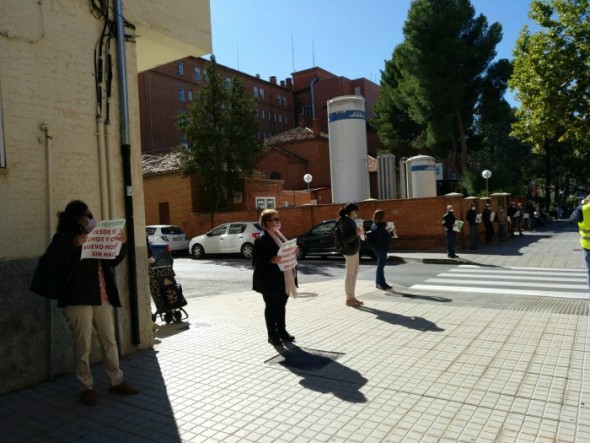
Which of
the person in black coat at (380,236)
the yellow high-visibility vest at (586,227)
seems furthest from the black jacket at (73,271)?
the yellow high-visibility vest at (586,227)

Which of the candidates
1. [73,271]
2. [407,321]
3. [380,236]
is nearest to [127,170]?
[73,271]

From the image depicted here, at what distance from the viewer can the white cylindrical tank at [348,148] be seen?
79.3 ft

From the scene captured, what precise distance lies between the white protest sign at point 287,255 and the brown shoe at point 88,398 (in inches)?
98.6

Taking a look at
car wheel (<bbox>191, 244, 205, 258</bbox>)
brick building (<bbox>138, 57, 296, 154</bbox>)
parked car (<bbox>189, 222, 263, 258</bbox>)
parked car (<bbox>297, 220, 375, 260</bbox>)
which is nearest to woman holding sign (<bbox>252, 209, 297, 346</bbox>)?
parked car (<bbox>297, 220, 375, 260</bbox>)

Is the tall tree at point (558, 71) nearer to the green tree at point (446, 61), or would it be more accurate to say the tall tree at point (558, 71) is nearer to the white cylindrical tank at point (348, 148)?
the white cylindrical tank at point (348, 148)

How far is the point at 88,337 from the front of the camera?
14.8 feet

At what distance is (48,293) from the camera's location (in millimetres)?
4371

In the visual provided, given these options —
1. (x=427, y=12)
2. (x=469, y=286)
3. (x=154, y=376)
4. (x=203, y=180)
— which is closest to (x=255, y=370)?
(x=154, y=376)

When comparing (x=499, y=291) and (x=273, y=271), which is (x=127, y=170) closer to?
(x=273, y=271)

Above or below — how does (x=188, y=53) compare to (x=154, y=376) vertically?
above

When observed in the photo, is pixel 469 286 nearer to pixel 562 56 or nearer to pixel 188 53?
pixel 188 53

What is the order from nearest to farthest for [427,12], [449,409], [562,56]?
[449,409]
[562,56]
[427,12]

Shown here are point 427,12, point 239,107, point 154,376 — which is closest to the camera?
point 154,376

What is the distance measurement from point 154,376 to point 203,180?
21253 millimetres
